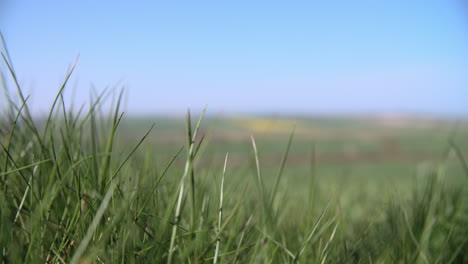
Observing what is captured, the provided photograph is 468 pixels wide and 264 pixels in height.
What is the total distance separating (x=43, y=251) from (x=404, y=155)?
19.7 metres

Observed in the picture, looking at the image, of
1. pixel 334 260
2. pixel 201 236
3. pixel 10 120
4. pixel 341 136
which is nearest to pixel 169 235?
pixel 201 236

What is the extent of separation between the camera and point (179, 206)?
1.03ft

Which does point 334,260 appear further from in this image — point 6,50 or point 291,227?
point 6,50

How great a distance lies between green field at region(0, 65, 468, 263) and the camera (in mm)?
309

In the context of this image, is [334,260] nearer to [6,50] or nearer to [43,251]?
[43,251]

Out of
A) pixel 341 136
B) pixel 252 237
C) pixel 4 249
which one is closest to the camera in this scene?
pixel 4 249

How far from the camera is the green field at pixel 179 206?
31cm

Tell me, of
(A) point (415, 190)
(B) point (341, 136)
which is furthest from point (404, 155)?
(A) point (415, 190)

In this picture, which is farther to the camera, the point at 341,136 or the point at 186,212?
the point at 341,136

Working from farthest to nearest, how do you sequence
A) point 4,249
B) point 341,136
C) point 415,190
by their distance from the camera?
1. point 341,136
2. point 415,190
3. point 4,249

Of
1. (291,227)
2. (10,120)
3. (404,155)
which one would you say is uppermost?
(10,120)

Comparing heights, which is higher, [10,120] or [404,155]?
[10,120]

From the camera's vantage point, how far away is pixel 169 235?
0.36 meters

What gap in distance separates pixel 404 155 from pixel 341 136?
7927mm
